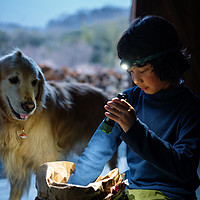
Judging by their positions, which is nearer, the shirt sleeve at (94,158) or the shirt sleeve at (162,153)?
the shirt sleeve at (162,153)

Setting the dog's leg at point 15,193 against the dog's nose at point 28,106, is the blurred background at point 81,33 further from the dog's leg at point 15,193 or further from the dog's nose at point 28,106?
the dog's nose at point 28,106

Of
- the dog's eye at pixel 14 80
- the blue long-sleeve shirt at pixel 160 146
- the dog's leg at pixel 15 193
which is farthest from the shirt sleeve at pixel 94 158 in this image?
the dog's leg at pixel 15 193

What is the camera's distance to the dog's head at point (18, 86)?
45.2 inches

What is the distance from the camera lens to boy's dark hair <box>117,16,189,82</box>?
0.84 metres

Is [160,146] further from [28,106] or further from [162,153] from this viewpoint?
[28,106]

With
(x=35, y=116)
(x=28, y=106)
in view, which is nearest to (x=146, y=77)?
(x=28, y=106)

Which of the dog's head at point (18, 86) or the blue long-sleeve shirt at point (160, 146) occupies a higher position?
the dog's head at point (18, 86)

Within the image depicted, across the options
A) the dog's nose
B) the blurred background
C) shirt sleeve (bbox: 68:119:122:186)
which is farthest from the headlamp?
the blurred background

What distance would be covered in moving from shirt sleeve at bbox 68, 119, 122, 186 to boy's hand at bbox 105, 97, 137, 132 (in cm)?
21

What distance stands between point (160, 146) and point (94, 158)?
0.93ft

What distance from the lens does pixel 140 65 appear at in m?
0.86

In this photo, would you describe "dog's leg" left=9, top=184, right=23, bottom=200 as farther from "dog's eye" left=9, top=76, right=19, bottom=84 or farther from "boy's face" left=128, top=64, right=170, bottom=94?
"boy's face" left=128, top=64, right=170, bottom=94

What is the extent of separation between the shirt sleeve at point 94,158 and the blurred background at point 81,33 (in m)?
0.54

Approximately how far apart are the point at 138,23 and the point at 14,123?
80cm
